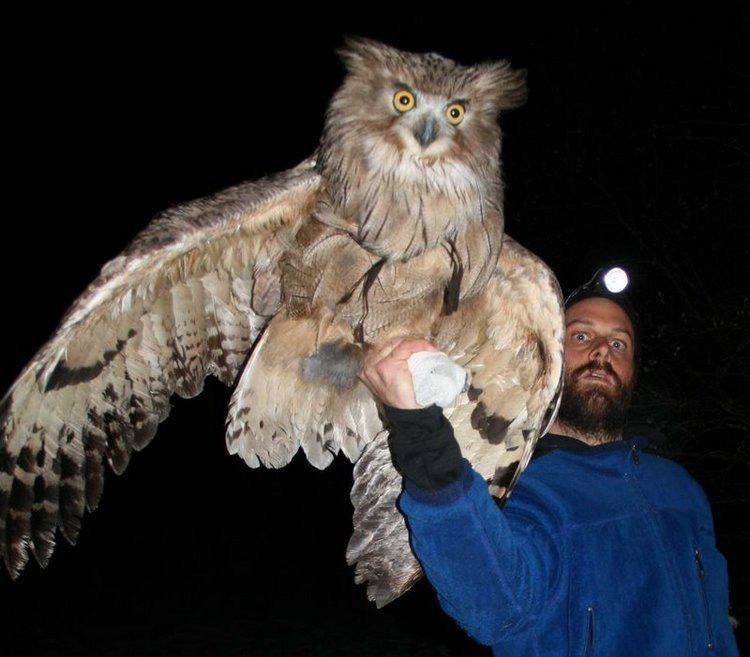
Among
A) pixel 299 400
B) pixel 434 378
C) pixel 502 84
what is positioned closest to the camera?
pixel 434 378

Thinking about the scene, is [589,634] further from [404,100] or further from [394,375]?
[404,100]

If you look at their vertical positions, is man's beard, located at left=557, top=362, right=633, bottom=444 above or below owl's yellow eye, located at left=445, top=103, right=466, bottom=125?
below

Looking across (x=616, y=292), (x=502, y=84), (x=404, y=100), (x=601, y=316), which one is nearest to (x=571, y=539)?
(x=601, y=316)

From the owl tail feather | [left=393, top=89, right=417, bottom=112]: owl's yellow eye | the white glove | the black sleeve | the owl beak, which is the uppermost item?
[left=393, top=89, right=417, bottom=112]: owl's yellow eye

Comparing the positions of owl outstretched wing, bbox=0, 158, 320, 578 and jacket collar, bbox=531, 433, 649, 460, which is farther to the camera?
owl outstretched wing, bbox=0, 158, 320, 578

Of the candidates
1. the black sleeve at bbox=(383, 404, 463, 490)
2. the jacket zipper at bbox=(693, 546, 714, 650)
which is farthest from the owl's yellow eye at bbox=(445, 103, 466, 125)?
the jacket zipper at bbox=(693, 546, 714, 650)

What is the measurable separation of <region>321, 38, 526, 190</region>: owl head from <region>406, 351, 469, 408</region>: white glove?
93 centimetres

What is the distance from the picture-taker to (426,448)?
6.70ft

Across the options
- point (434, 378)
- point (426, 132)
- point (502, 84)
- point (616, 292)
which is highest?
point (502, 84)

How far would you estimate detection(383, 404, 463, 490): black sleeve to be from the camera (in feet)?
6.64

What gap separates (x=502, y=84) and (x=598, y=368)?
1.18 metres

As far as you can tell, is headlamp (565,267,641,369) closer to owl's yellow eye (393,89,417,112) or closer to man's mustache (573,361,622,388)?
man's mustache (573,361,622,388)

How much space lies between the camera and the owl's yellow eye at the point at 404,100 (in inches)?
117

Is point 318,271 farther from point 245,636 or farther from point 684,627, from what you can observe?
point 245,636
